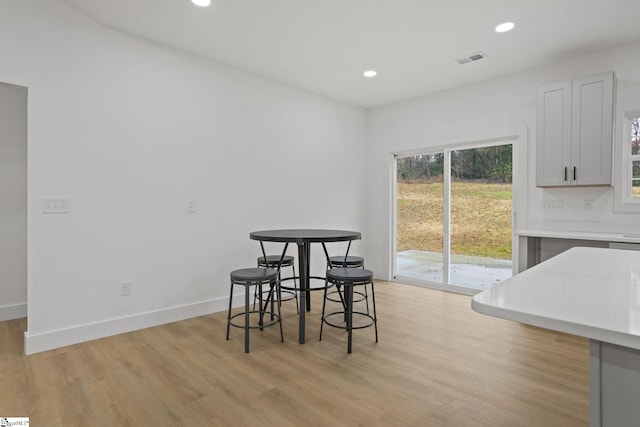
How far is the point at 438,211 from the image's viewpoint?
495 centimetres

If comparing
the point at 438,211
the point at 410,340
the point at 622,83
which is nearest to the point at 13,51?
the point at 410,340

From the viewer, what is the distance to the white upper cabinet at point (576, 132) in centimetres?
332

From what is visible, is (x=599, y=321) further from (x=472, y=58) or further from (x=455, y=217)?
(x=455, y=217)

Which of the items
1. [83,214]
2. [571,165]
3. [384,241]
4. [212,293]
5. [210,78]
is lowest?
[212,293]

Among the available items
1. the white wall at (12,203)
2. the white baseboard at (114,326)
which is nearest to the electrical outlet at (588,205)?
the white baseboard at (114,326)

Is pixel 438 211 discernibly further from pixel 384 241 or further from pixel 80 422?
pixel 80 422

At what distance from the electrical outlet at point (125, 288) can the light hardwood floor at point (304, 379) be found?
0.37 metres

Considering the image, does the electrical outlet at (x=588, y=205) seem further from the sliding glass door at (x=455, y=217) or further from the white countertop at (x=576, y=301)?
the white countertop at (x=576, y=301)

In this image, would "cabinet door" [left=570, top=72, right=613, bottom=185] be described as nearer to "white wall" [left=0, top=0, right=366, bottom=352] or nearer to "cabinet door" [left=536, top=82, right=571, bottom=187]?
"cabinet door" [left=536, top=82, right=571, bottom=187]

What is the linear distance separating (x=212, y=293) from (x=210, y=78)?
7.60 ft

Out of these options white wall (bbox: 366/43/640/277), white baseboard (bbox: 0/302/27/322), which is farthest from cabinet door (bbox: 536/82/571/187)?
white baseboard (bbox: 0/302/27/322)

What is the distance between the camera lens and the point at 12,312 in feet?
11.4

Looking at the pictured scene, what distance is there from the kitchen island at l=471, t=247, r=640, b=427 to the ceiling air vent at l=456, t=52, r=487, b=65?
324 centimetres

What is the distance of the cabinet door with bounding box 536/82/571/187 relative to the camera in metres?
3.53
